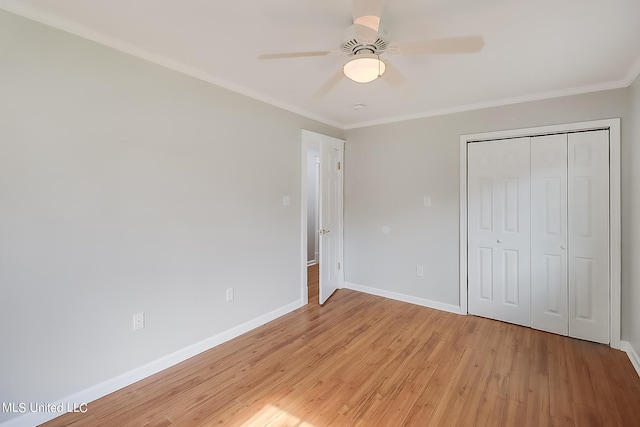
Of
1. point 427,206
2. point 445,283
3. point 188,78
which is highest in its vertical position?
point 188,78

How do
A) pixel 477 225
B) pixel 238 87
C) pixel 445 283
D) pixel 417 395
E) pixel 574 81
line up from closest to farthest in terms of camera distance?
pixel 417 395
pixel 574 81
pixel 238 87
pixel 477 225
pixel 445 283

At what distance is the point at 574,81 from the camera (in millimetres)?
2584

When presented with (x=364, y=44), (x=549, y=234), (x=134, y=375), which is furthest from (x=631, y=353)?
(x=134, y=375)

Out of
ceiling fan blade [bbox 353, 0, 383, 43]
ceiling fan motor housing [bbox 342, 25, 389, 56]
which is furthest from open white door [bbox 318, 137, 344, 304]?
ceiling fan blade [bbox 353, 0, 383, 43]

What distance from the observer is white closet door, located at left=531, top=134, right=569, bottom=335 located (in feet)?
9.29

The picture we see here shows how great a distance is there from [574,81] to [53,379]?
4556 millimetres

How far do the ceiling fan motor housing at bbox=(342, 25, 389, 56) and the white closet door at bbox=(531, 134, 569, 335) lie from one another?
219 cm

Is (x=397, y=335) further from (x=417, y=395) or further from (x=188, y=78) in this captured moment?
(x=188, y=78)

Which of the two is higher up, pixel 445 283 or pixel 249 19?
pixel 249 19

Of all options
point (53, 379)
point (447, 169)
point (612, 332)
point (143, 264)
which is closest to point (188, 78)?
point (143, 264)

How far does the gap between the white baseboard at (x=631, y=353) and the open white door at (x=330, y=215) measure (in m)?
2.86

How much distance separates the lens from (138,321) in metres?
2.15

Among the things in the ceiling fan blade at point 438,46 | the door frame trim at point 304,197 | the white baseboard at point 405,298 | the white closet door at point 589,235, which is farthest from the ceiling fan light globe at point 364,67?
the white baseboard at point 405,298

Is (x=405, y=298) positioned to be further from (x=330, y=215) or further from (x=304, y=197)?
(x=304, y=197)
